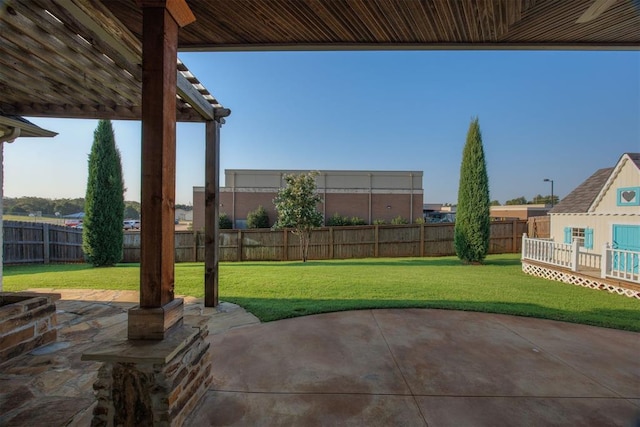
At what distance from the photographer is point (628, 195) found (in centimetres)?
809

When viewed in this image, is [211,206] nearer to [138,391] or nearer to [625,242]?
[138,391]

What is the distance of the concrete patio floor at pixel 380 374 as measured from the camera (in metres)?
2.14

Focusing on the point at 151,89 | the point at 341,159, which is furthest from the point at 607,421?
the point at 341,159

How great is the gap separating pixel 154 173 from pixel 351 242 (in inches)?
475

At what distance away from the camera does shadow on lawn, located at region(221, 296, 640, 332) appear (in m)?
4.33

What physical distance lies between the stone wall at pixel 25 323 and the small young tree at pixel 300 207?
9.05 metres

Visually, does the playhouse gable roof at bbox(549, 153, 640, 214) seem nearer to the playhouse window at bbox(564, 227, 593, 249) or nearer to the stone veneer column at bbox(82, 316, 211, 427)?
the playhouse window at bbox(564, 227, 593, 249)

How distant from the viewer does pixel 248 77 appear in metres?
8.35

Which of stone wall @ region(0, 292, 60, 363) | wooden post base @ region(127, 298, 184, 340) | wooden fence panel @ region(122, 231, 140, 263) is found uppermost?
wooden post base @ region(127, 298, 184, 340)

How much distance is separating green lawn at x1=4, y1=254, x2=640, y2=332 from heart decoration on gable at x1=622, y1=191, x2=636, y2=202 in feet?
11.2

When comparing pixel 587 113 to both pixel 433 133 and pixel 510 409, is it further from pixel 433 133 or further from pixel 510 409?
pixel 510 409

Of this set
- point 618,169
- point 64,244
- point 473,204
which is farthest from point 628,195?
point 64,244

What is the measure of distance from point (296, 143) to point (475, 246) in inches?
517

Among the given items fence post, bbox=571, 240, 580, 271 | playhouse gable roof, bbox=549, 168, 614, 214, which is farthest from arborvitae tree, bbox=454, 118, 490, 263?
fence post, bbox=571, 240, 580, 271
